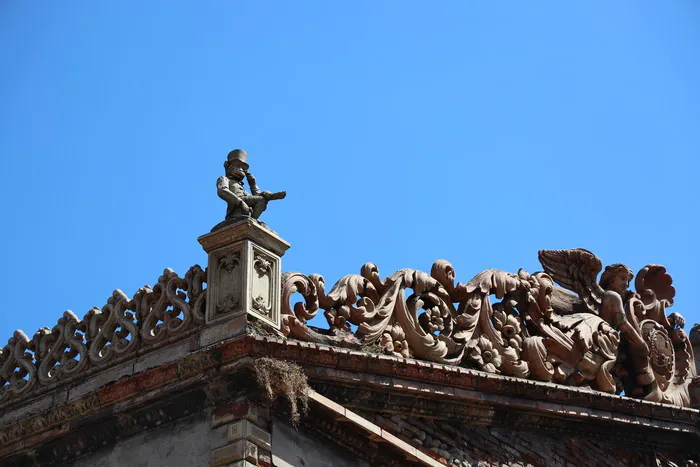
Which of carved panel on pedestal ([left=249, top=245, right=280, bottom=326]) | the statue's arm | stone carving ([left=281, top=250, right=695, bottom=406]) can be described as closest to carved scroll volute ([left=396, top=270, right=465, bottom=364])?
stone carving ([left=281, top=250, right=695, bottom=406])

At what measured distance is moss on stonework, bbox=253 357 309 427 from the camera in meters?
15.7

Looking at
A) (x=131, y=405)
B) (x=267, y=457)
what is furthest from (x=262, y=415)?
(x=131, y=405)

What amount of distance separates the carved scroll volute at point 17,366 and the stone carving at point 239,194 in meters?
2.77

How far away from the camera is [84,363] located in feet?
55.8

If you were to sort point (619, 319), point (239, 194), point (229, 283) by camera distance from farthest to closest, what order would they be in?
point (619, 319), point (239, 194), point (229, 283)

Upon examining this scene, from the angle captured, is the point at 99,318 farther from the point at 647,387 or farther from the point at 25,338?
the point at 647,387

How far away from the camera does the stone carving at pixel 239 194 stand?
1680 cm

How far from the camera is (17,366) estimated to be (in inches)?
702

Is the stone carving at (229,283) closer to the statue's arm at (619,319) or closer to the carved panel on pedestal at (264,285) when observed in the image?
the carved panel on pedestal at (264,285)

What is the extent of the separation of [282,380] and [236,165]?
2.72 meters

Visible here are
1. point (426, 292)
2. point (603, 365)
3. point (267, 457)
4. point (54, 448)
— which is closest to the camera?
point (267, 457)

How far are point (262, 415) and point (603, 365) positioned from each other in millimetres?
5598

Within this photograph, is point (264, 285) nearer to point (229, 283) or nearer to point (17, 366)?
point (229, 283)

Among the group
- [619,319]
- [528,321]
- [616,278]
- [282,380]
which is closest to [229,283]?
[282,380]
